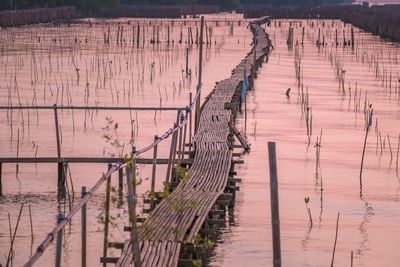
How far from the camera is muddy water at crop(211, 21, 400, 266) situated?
1127 centimetres

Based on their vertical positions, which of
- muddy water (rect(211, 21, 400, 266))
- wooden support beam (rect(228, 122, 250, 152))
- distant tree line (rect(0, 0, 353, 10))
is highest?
distant tree line (rect(0, 0, 353, 10))

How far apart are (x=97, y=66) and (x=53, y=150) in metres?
16.7

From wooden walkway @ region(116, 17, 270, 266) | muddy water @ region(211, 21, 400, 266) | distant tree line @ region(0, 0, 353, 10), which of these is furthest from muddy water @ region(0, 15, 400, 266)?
distant tree line @ region(0, 0, 353, 10)

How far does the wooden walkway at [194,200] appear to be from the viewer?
8.48m

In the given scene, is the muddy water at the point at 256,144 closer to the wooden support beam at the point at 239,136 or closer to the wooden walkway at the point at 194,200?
the wooden support beam at the point at 239,136

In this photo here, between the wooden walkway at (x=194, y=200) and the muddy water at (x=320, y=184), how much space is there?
714 millimetres

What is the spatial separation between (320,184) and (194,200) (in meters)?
4.86

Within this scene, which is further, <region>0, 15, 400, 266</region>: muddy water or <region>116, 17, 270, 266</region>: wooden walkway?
<region>0, 15, 400, 266</region>: muddy water

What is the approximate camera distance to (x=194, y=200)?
10.5 meters

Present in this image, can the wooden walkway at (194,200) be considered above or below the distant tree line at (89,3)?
below

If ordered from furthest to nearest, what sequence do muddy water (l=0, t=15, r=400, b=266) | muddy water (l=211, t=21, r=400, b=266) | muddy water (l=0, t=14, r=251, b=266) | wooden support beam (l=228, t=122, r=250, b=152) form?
wooden support beam (l=228, t=122, r=250, b=152)
muddy water (l=0, t=14, r=251, b=266)
muddy water (l=0, t=15, r=400, b=266)
muddy water (l=211, t=21, r=400, b=266)

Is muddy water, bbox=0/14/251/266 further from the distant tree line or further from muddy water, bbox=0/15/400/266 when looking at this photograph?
the distant tree line

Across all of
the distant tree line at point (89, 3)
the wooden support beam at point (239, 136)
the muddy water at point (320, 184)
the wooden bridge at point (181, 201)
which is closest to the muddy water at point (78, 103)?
the wooden bridge at point (181, 201)

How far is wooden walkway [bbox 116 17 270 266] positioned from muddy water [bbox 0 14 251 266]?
2.15ft
